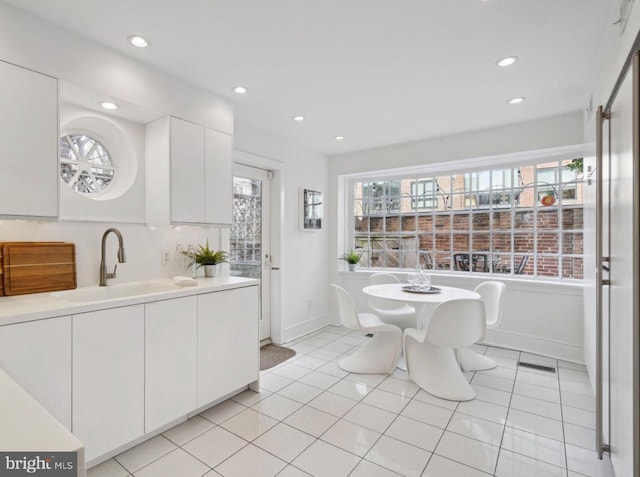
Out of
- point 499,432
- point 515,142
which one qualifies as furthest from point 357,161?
point 499,432

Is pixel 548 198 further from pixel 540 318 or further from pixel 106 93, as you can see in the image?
pixel 106 93

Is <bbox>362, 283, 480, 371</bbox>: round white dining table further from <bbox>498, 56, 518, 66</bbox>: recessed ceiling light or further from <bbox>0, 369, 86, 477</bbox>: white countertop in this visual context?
<bbox>0, 369, 86, 477</bbox>: white countertop

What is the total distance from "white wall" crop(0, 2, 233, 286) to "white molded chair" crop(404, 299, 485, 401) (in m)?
2.14

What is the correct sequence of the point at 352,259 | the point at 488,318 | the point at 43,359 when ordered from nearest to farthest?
1. the point at 43,359
2. the point at 488,318
3. the point at 352,259

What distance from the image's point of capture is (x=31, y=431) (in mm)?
734

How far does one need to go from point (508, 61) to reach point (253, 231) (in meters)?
2.90

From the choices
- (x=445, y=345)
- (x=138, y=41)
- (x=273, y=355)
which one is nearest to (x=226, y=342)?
(x=273, y=355)

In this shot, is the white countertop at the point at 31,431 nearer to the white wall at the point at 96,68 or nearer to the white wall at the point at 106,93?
the white wall at the point at 106,93

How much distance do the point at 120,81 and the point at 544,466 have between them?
3502mm

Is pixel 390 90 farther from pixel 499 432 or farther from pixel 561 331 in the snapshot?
pixel 561 331

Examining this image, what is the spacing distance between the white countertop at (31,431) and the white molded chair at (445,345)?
7.78 feet

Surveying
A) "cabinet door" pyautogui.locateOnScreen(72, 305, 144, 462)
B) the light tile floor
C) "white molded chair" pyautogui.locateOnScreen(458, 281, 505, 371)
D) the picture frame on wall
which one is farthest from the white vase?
"white molded chair" pyautogui.locateOnScreen(458, 281, 505, 371)

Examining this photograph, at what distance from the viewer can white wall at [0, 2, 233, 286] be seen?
184 centimetres

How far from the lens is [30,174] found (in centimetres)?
185
